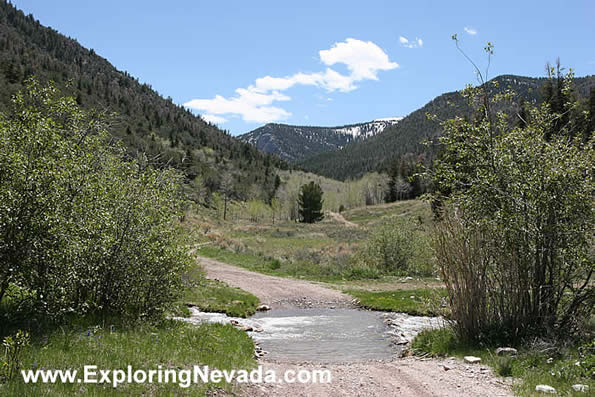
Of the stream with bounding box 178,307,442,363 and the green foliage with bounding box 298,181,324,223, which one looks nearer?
the stream with bounding box 178,307,442,363

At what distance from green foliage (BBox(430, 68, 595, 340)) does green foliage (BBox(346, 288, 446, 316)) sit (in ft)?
20.4

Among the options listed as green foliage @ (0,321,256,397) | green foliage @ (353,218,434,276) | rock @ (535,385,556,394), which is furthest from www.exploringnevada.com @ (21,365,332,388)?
green foliage @ (353,218,434,276)

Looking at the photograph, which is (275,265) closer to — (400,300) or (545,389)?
(400,300)

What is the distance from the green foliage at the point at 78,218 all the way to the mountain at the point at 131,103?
92.4 m

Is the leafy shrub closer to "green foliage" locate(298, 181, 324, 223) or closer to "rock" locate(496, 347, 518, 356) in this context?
"rock" locate(496, 347, 518, 356)

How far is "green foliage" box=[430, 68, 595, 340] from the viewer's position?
383 inches

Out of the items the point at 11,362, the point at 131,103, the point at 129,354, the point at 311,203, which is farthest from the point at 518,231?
the point at 131,103

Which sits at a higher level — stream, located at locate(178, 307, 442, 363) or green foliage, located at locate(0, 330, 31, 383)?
green foliage, located at locate(0, 330, 31, 383)

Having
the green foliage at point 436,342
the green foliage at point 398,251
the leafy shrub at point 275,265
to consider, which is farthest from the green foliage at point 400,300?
the leafy shrub at point 275,265

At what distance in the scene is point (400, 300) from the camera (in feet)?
65.4

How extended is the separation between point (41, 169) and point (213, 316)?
34.7 ft

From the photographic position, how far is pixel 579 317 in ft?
32.4

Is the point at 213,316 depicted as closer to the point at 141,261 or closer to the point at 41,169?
the point at 141,261

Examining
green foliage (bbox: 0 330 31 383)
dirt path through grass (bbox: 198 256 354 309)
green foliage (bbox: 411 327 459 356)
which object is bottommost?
dirt path through grass (bbox: 198 256 354 309)
